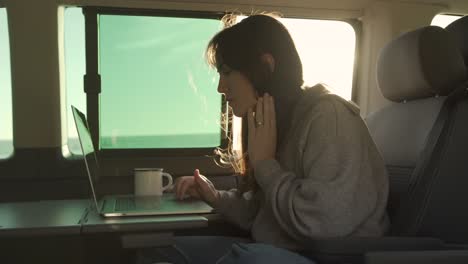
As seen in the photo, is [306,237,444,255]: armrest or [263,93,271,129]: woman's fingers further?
[263,93,271,129]: woman's fingers

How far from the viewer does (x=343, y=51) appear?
2328 millimetres

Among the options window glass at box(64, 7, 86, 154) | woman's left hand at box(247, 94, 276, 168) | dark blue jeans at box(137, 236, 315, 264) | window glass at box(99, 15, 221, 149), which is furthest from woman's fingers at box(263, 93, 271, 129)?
window glass at box(64, 7, 86, 154)

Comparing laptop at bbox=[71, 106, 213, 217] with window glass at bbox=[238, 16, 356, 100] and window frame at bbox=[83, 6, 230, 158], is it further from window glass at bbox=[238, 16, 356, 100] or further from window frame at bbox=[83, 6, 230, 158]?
window glass at bbox=[238, 16, 356, 100]

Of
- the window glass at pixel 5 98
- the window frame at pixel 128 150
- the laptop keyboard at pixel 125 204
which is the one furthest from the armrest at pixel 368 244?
the window glass at pixel 5 98

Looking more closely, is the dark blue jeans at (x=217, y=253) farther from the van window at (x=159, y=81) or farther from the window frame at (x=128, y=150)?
the van window at (x=159, y=81)

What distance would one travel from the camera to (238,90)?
1488 mm

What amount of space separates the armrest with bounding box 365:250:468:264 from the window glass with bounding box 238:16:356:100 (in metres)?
1.19

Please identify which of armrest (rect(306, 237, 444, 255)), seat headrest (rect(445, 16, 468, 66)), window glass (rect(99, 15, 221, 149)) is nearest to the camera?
armrest (rect(306, 237, 444, 255))

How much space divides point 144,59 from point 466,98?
133 centimetres

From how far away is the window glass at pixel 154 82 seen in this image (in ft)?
6.83

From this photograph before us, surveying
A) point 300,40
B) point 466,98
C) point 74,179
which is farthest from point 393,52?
point 74,179

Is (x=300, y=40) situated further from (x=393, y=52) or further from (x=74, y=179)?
(x=74, y=179)

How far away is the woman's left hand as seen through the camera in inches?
53.2

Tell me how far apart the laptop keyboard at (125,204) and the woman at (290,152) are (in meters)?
0.25
